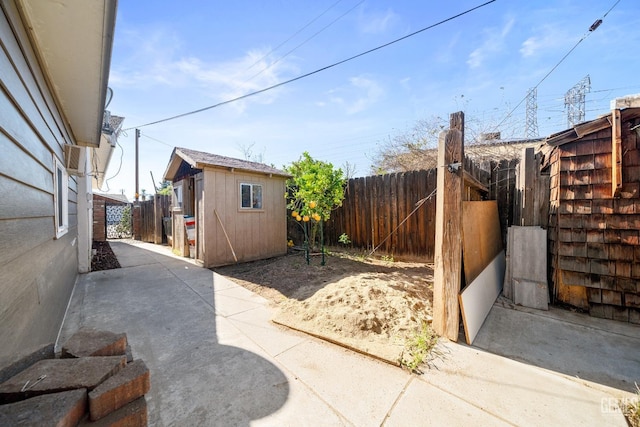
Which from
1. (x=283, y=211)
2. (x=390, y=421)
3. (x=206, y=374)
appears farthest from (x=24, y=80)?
(x=283, y=211)

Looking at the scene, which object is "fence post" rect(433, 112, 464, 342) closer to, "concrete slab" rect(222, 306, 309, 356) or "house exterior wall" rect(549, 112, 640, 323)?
"concrete slab" rect(222, 306, 309, 356)

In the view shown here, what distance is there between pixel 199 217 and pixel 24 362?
5282 millimetres

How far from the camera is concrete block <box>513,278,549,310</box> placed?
3.21m

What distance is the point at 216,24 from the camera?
521 centimetres

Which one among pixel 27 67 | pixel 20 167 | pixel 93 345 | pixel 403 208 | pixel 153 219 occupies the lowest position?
pixel 93 345

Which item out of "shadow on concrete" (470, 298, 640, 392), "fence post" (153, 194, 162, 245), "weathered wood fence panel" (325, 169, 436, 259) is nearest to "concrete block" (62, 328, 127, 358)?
"shadow on concrete" (470, 298, 640, 392)

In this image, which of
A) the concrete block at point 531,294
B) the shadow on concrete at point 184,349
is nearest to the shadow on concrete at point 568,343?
the concrete block at point 531,294

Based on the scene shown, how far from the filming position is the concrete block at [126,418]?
2.58ft

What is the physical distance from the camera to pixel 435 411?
1.63m

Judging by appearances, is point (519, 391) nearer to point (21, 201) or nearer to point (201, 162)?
point (21, 201)

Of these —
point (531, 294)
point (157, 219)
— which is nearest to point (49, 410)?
point (531, 294)

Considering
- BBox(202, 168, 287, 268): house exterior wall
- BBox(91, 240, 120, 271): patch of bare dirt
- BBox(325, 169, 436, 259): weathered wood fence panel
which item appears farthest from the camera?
BBox(202, 168, 287, 268): house exterior wall

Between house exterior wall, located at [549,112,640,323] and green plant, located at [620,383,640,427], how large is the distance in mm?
1821

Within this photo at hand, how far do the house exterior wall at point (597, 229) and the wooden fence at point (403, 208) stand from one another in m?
1.13
